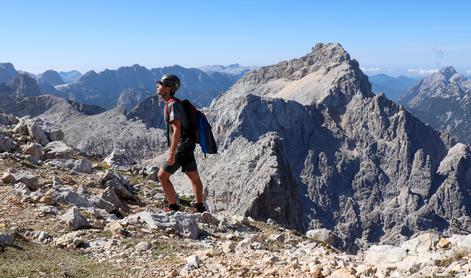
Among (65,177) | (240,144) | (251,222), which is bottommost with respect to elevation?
(240,144)

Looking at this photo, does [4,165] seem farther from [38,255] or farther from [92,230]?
[38,255]

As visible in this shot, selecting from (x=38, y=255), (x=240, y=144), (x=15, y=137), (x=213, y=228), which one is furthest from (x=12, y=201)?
(x=240, y=144)

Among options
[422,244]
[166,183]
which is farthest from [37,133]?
[422,244]

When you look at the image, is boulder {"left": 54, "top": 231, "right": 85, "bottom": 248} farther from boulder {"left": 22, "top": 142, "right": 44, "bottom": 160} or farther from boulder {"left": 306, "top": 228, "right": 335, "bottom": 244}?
boulder {"left": 22, "top": 142, "right": 44, "bottom": 160}

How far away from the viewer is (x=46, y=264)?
11.2 metres

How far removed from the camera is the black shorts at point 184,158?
14.8m

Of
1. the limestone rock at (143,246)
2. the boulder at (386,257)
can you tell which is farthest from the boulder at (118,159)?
the boulder at (386,257)

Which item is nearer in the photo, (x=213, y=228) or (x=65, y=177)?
(x=213, y=228)

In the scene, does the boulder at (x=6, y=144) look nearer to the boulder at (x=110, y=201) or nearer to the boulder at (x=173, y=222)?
the boulder at (x=110, y=201)

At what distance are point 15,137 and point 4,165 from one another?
346 inches

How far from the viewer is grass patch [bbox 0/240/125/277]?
1045 cm

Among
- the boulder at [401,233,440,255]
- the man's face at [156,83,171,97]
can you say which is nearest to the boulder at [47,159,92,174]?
the man's face at [156,83,171,97]

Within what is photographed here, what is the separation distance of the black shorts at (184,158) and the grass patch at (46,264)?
3.87 meters

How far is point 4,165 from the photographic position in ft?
71.2
